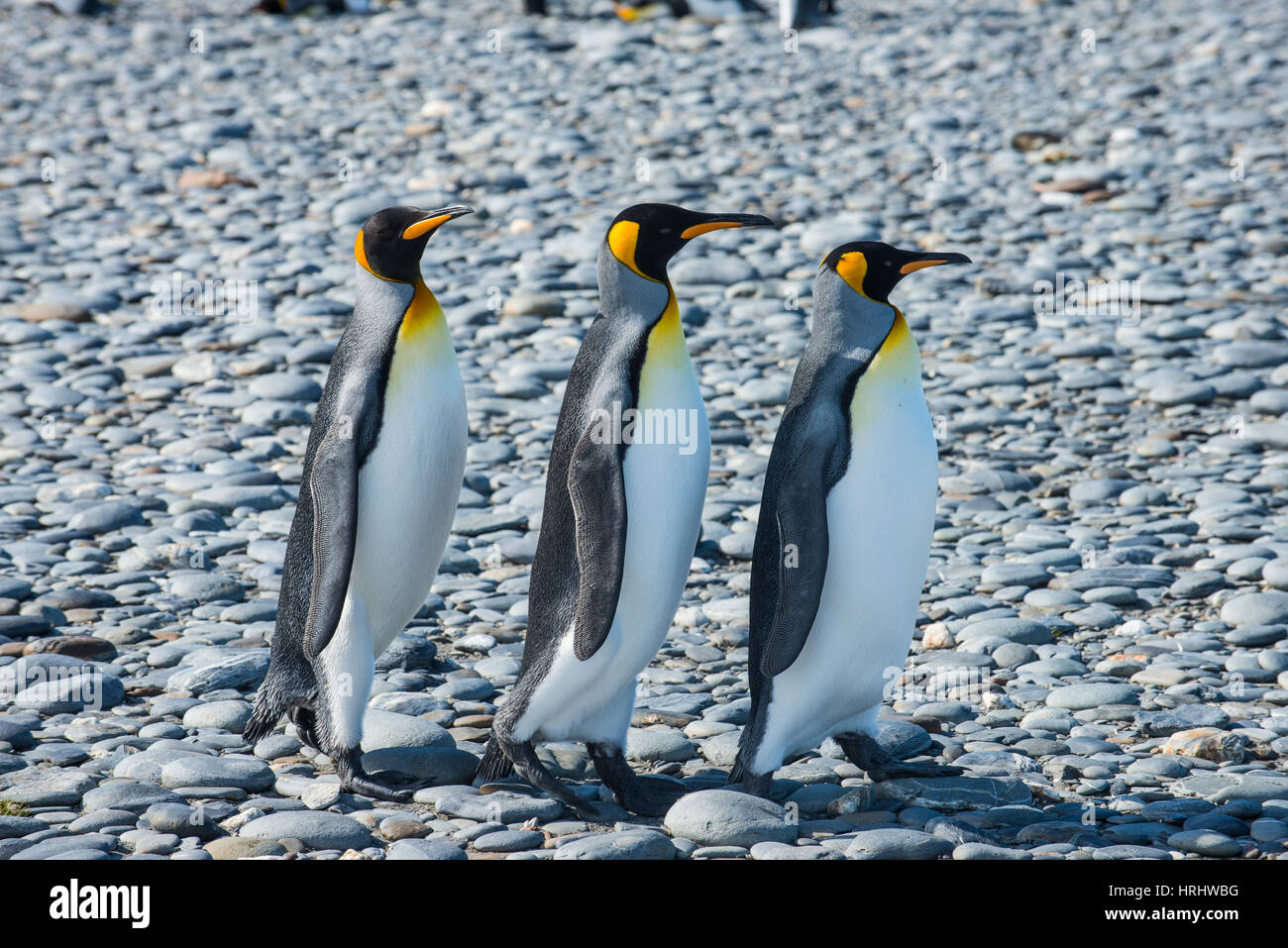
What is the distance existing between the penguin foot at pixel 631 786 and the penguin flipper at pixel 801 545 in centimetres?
32

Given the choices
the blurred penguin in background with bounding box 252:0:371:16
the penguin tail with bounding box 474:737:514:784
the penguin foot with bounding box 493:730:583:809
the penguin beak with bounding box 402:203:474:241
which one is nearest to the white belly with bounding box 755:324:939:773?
the penguin foot with bounding box 493:730:583:809

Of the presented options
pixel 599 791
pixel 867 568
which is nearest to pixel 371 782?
pixel 599 791

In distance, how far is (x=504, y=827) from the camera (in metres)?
2.74

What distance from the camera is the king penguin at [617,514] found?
281 cm

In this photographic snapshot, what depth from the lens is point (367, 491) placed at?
9.86ft

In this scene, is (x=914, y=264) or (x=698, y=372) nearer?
(x=914, y=264)

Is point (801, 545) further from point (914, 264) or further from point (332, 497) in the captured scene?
point (332, 497)

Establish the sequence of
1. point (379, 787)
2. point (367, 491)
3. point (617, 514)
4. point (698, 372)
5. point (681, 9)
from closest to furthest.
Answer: point (617, 514)
point (379, 787)
point (367, 491)
point (698, 372)
point (681, 9)

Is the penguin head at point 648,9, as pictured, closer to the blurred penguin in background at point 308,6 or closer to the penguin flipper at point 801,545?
the blurred penguin in background at point 308,6

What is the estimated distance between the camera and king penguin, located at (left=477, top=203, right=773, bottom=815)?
2.81m

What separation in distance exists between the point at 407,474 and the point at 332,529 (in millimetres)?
192

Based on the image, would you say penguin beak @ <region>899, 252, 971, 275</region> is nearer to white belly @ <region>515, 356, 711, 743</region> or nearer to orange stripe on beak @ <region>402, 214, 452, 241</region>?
white belly @ <region>515, 356, 711, 743</region>

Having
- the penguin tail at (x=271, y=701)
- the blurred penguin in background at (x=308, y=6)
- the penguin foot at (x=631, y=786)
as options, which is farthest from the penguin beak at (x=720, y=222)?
the blurred penguin in background at (x=308, y=6)

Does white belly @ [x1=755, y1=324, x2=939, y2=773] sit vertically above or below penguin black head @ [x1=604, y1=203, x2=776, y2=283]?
below
